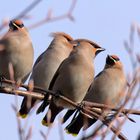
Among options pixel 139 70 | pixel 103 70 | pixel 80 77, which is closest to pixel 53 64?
pixel 103 70

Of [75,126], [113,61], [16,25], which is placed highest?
[16,25]

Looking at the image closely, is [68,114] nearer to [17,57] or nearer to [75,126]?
[75,126]

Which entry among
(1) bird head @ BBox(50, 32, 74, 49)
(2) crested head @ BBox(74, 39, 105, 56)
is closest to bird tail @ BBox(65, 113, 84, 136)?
(2) crested head @ BBox(74, 39, 105, 56)

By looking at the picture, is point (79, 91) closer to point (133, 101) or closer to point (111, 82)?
point (111, 82)

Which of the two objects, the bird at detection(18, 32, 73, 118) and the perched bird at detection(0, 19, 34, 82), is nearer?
the perched bird at detection(0, 19, 34, 82)

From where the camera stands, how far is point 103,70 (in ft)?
24.0

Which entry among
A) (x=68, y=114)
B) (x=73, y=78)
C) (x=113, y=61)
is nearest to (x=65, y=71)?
(x=73, y=78)

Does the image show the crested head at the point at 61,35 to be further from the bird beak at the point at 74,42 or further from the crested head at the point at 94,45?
the crested head at the point at 94,45

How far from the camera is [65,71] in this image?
602 centimetres

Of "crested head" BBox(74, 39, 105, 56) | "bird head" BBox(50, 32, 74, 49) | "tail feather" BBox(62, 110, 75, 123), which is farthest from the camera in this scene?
"bird head" BBox(50, 32, 74, 49)

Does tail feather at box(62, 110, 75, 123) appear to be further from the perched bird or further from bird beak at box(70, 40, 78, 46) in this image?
bird beak at box(70, 40, 78, 46)

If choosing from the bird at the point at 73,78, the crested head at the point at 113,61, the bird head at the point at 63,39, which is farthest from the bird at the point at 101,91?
the bird head at the point at 63,39

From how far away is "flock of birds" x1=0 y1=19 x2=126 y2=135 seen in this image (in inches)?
236

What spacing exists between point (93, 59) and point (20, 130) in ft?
14.4
